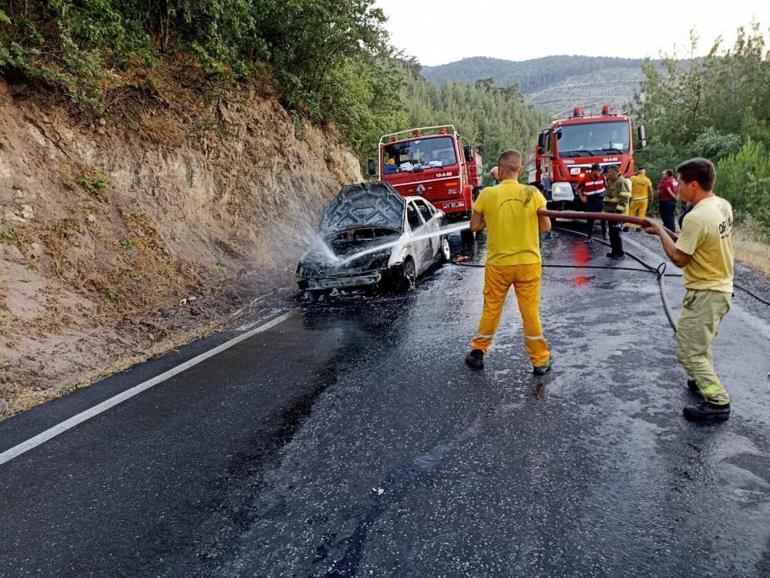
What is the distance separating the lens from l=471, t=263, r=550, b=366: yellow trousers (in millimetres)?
4660

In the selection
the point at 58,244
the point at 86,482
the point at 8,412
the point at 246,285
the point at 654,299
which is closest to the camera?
the point at 86,482

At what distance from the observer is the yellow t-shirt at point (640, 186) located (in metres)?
12.5

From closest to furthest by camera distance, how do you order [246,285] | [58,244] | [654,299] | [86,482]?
[86,482] → [654,299] → [58,244] → [246,285]

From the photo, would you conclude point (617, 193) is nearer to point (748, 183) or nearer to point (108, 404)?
point (748, 183)

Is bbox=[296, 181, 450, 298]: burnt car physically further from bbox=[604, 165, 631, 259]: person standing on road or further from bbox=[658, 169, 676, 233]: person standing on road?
bbox=[658, 169, 676, 233]: person standing on road

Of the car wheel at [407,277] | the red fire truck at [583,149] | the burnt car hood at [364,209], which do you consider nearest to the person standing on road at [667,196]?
the red fire truck at [583,149]

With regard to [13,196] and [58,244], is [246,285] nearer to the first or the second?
[58,244]

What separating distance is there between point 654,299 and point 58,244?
26.6 ft

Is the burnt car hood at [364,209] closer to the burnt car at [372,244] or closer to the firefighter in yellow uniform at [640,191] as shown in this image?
the burnt car at [372,244]

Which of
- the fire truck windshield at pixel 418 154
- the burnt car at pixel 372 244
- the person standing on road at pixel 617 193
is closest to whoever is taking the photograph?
the burnt car at pixel 372 244

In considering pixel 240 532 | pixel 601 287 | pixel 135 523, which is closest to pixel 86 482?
pixel 135 523

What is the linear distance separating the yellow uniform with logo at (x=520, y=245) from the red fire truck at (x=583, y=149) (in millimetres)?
10137

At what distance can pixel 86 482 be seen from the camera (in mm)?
3348

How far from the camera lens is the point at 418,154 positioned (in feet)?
47.5
